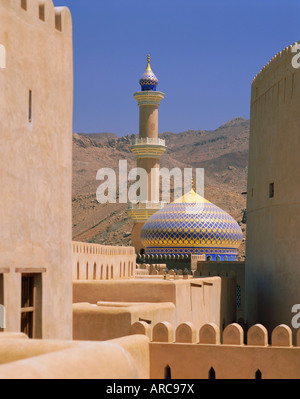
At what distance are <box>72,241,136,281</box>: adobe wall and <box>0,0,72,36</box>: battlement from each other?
24.1 ft

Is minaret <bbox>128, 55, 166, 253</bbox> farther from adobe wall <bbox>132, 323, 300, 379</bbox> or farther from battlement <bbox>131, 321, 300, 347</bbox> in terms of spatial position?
adobe wall <bbox>132, 323, 300, 379</bbox>

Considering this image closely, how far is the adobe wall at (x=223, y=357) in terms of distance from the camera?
841cm

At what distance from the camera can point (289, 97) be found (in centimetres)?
1482

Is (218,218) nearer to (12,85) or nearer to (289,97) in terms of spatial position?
(289,97)

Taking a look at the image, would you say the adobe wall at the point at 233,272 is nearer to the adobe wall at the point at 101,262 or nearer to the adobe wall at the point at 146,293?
the adobe wall at the point at 101,262

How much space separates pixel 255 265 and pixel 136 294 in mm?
4749

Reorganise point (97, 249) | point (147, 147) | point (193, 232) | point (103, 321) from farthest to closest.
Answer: point (147, 147), point (193, 232), point (97, 249), point (103, 321)

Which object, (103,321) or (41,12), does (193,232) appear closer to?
(103,321)

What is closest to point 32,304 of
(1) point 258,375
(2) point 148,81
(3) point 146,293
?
(1) point 258,375

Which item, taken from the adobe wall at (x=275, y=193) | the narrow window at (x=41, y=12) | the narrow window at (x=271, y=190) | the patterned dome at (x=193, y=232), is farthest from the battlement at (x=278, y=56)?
the patterned dome at (x=193, y=232)

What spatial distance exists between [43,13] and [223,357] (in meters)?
4.45

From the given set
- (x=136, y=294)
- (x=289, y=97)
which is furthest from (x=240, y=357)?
(x=289, y=97)

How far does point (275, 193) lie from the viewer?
594 inches

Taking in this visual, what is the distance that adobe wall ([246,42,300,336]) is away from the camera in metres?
14.5
